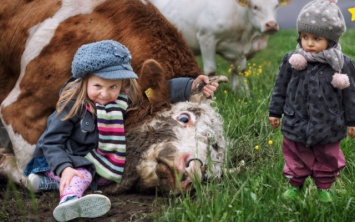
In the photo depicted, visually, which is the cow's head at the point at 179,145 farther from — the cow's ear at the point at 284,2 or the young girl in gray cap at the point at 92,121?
the cow's ear at the point at 284,2

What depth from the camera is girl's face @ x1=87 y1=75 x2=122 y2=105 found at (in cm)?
397

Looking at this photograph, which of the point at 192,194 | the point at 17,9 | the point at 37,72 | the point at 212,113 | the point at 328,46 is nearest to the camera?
the point at 328,46

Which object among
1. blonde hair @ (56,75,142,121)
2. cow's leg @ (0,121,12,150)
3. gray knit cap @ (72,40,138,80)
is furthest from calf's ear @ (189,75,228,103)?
cow's leg @ (0,121,12,150)

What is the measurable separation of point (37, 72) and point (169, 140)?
122 centimetres

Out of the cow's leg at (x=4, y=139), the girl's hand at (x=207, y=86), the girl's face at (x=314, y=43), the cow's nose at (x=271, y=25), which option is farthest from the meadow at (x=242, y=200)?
the cow's nose at (x=271, y=25)

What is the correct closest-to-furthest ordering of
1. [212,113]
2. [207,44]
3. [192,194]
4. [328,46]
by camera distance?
[328,46]
[192,194]
[212,113]
[207,44]

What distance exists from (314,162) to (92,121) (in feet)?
4.82

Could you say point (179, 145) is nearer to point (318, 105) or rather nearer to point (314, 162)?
point (314, 162)

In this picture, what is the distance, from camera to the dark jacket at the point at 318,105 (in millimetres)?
3104

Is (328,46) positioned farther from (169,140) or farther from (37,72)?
(37,72)

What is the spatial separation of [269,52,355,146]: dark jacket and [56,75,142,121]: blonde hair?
4.10 feet

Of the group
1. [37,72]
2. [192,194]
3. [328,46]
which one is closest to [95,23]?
[37,72]

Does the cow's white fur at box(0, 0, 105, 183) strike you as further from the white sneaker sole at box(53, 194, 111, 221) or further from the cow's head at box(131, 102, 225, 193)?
the white sneaker sole at box(53, 194, 111, 221)

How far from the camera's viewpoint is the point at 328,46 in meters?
3.12
